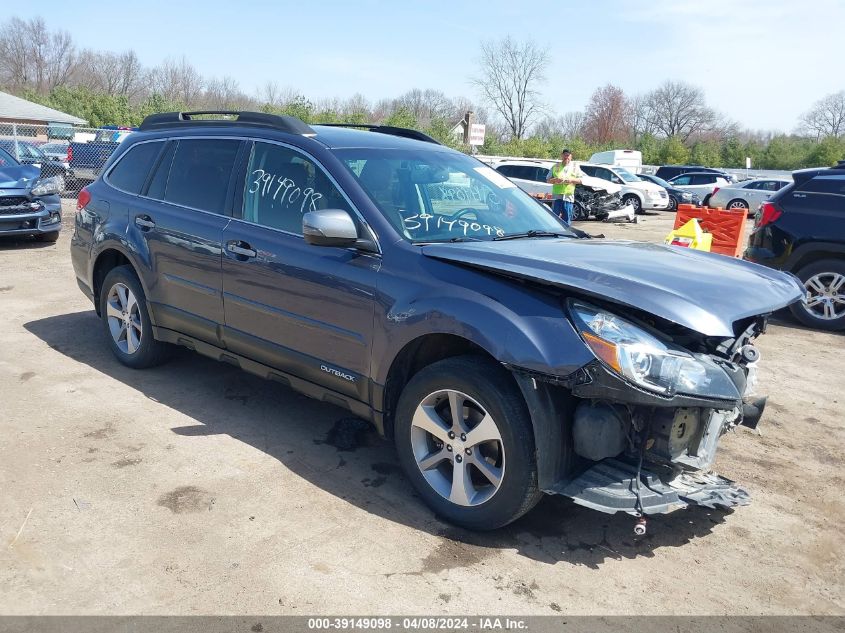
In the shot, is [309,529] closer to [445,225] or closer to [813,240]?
[445,225]

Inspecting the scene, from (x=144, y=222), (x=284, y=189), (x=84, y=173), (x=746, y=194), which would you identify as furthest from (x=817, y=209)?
(x=84, y=173)

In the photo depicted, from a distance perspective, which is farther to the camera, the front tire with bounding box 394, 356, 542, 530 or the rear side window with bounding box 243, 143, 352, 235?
the rear side window with bounding box 243, 143, 352, 235

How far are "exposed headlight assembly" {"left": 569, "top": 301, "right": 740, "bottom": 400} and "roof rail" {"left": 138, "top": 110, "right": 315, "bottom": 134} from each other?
7.33 feet

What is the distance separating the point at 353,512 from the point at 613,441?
135 centimetres

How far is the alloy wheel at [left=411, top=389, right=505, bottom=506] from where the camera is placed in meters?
3.31

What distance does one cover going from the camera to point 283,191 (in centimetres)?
430

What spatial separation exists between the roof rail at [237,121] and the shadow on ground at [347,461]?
1784 mm

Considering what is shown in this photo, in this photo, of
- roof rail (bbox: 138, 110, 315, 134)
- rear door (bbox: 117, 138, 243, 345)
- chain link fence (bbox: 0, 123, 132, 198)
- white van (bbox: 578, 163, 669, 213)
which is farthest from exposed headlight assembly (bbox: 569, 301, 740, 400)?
white van (bbox: 578, 163, 669, 213)

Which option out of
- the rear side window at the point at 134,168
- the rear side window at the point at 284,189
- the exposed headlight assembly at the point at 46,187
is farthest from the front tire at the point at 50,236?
the rear side window at the point at 284,189

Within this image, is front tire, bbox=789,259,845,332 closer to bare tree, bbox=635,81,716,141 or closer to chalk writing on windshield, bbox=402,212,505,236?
chalk writing on windshield, bbox=402,212,505,236

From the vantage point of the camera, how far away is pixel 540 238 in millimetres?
4164

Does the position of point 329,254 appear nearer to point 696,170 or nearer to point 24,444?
point 24,444

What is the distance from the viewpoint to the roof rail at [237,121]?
14.5 feet

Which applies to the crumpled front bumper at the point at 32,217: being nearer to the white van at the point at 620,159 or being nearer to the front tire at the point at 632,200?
the front tire at the point at 632,200
